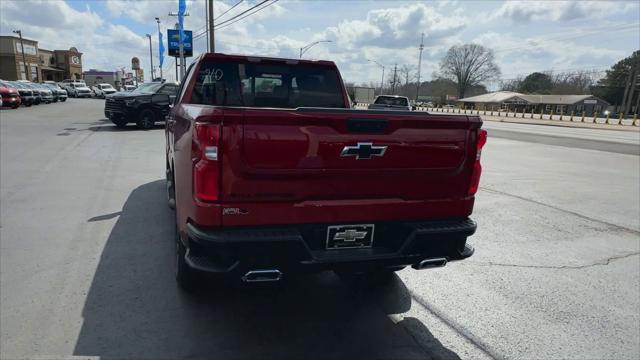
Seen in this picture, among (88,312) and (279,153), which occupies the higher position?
(279,153)

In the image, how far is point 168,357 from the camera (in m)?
2.78

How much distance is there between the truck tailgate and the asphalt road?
3.72 feet

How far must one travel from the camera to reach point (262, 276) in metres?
2.57

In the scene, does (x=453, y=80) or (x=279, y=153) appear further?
(x=453, y=80)

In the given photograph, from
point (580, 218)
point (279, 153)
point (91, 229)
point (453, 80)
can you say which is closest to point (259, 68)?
point (279, 153)

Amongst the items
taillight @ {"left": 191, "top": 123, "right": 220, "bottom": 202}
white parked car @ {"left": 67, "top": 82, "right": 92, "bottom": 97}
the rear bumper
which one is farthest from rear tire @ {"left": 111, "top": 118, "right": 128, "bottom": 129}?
white parked car @ {"left": 67, "top": 82, "right": 92, "bottom": 97}

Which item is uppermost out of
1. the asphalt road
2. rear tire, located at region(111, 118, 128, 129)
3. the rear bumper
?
the rear bumper

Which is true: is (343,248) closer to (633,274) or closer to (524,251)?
(524,251)

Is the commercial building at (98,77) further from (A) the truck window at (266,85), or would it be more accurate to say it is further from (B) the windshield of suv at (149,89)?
(A) the truck window at (266,85)

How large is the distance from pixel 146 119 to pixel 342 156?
15.6 meters

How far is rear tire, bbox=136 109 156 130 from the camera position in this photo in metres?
16.3

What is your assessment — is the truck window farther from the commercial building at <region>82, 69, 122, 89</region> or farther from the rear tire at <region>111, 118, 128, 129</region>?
the commercial building at <region>82, 69, 122, 89</region>

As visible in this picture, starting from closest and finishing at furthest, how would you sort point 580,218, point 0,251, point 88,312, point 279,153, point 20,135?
1. point 279,153
2. point 88,312
3. point 0,251
4. point 580,218
5. point 20,135

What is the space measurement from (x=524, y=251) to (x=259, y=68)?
12.8ft
